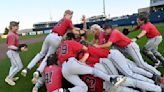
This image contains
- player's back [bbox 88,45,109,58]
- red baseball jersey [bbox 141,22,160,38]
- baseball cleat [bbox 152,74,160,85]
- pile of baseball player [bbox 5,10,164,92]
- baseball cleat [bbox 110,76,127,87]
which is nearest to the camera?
baseball cleat [bbox 110,76,127,87]

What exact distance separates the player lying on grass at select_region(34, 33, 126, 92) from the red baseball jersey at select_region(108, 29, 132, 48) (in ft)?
4.12

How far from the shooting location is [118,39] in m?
9.75

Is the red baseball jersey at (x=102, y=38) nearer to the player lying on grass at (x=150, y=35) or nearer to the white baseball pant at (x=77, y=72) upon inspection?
the player lying on grass at (x=150, y=35)

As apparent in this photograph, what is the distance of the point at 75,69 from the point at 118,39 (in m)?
2.05

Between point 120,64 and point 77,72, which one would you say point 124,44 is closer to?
point 120,64

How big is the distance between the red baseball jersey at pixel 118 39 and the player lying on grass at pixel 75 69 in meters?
1.26

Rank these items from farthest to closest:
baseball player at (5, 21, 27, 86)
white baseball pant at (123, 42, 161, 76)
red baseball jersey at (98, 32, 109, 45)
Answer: baseball player at (5, 21, 27, 86), red baseball jersey at (98, 32, 109, 45), white baseball pant at (123, 42, 161, 76)

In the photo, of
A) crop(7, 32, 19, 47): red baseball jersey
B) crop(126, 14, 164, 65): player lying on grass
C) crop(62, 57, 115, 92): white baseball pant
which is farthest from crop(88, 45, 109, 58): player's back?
crop(7, 32, 19, 47): red baseball jersey

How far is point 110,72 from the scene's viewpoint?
8898mm

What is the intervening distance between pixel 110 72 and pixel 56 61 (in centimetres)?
137

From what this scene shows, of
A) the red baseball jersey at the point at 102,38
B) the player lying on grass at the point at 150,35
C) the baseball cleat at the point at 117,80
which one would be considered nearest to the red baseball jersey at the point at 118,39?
the red baseball jersey at the point at 102,38

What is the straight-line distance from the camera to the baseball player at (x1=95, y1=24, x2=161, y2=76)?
955cm

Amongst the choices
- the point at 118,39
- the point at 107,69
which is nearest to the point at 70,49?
the point at 107,69

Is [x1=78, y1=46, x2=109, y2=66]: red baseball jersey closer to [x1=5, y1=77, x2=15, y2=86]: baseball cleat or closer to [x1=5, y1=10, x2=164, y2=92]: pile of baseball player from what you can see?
[x1=5, y1=10, x2=164, y2=92]: pile of baseball player
